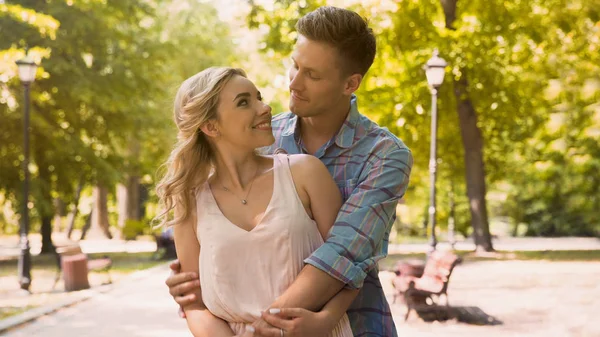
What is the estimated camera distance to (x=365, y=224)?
2742 millimetres

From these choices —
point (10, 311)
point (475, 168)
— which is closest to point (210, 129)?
point (10, 311)

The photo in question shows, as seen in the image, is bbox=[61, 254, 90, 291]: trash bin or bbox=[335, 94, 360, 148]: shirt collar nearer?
bbox=[335, 94, 360, 148]: shirt collar

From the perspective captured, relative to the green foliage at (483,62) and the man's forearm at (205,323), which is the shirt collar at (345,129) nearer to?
the man's forearm at (205,323)

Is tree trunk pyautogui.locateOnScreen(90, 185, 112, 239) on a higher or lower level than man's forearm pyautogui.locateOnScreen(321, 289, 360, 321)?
lower

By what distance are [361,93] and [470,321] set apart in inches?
491

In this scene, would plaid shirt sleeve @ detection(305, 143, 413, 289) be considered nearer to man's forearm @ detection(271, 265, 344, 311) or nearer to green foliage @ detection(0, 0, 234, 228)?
man's forearm @ detection(271, 265, 344, 311)

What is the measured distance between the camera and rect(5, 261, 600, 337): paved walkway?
468 inches

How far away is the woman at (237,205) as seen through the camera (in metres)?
2.79

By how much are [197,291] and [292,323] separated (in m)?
0.44

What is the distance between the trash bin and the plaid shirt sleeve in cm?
1580

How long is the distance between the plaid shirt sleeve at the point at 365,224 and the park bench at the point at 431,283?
424 inches

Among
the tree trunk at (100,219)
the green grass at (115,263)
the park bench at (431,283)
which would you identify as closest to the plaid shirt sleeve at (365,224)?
the park bench at (431,283)

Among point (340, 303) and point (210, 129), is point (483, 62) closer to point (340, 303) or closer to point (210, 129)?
point (210, 129)

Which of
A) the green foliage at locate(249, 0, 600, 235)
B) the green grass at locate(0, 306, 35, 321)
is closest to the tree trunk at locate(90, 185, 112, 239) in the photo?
the green foliage at locate(249, 0, 600, 235)
